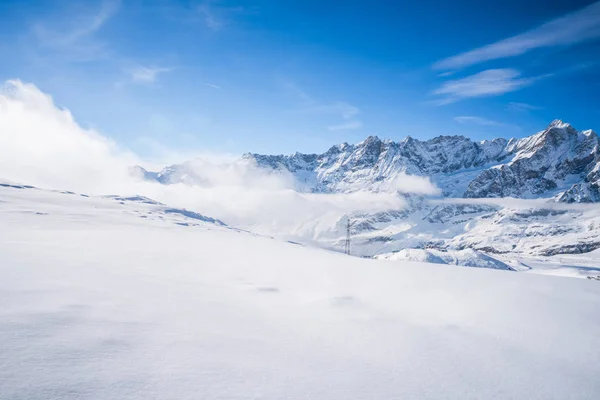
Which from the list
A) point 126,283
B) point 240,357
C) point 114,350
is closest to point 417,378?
point 240,357

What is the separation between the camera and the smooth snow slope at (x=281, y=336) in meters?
3.13

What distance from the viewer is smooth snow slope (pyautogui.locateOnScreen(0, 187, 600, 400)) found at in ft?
10.3

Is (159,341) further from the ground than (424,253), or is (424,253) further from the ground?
(159,341)

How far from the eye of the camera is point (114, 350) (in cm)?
351

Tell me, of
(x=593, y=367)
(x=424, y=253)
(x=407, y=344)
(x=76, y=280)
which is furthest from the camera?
(x=424, y=253)

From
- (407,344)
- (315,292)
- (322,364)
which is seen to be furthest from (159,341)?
(315,292)

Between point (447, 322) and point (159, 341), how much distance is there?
4.78 m

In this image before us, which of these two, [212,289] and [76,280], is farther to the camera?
[212,289]

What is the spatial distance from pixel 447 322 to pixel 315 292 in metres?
2.83

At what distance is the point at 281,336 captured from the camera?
15.1ft

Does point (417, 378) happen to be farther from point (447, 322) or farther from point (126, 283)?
point (126, 283)

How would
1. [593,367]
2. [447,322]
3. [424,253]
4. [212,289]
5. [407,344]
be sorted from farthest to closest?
[424,253] < [212,289] < [447,322] < [407,344] < [593,367]

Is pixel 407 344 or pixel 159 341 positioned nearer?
pixel 159 341

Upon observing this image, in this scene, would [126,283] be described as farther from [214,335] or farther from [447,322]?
[447,322]
